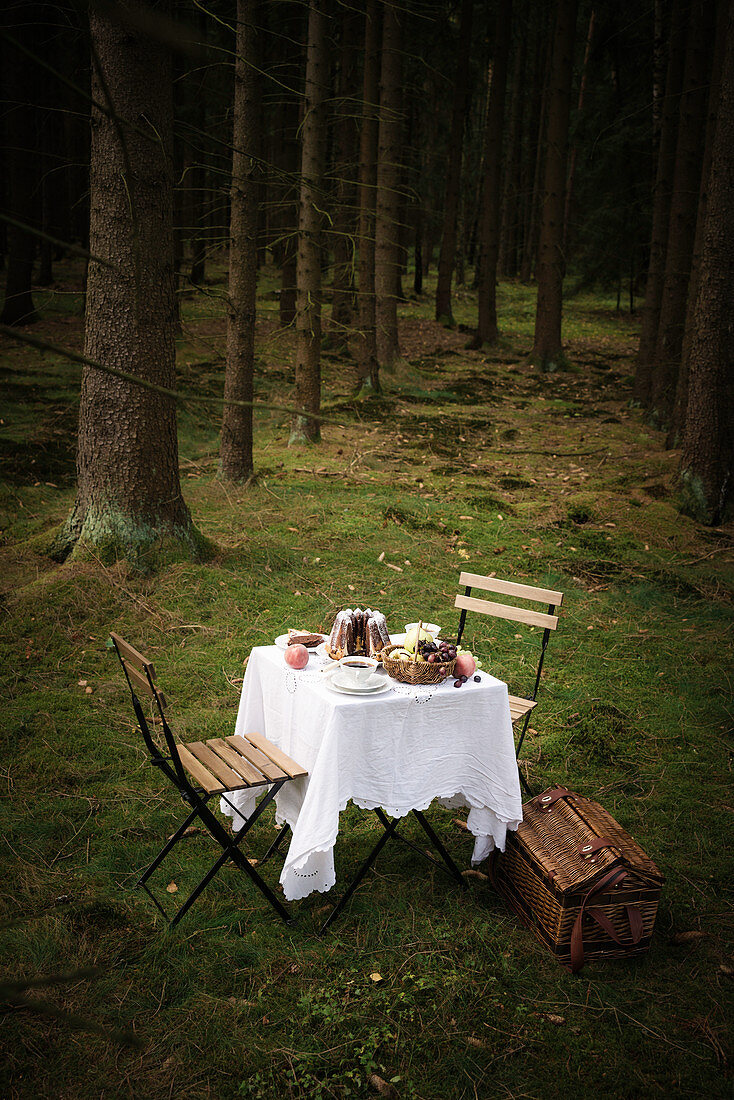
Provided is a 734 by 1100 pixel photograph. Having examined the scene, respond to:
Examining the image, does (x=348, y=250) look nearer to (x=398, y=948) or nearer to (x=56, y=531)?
(x=56, y=531)

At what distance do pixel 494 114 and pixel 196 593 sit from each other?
20583 mm

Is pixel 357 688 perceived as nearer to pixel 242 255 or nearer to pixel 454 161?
pixel 242 255

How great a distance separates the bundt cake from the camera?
13.8 feet

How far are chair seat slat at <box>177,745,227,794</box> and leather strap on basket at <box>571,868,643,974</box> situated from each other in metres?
1.68

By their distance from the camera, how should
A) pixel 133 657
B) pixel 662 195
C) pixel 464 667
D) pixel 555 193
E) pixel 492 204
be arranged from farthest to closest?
1. pixel 492 204
2. pixel 555 193
3. pixel 662 195
4. pixel 464 667
5. pixel 133 657

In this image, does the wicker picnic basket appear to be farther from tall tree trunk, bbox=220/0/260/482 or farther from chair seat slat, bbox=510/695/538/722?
tall tree trunk, bbox=220/0/260/482

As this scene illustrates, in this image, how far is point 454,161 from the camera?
2295 cm

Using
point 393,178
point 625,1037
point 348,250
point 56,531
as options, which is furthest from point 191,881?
point 348,250

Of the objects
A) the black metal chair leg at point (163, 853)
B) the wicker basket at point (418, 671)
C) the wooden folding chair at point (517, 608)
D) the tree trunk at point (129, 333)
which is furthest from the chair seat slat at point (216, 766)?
the tree trunk at point (129, 333)

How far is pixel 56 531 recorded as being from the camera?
24.0 feet

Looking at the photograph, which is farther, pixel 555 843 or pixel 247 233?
pixel 247 233

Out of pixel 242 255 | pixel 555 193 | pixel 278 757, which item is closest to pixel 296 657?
pixel 278 757

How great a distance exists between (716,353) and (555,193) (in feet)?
37.2

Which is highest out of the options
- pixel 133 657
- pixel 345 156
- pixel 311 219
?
pixel 345 156
